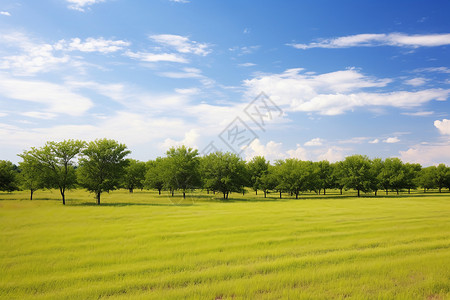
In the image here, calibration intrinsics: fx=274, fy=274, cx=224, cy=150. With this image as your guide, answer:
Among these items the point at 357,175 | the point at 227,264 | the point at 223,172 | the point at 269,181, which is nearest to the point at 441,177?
the point at 357,175

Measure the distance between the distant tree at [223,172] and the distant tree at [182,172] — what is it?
136 inches

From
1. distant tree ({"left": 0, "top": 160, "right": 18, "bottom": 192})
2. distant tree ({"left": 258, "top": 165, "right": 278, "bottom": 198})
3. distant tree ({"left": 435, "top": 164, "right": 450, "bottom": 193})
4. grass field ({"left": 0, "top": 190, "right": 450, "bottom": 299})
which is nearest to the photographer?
grass field ({"left": 0, "top": 190, "right": 450, "bottom": 299})

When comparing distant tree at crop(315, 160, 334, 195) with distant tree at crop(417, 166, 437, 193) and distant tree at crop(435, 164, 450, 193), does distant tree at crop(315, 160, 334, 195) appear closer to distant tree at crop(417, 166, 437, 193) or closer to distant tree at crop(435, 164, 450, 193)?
distant tree at crop(417, 166, 437, 193)

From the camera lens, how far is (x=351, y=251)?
14398mm

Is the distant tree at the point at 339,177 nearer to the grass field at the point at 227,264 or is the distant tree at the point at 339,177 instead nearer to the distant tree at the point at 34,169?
the grass field at the point at 227,264

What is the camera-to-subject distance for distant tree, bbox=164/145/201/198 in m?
72.2

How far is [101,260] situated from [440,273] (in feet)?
48.8

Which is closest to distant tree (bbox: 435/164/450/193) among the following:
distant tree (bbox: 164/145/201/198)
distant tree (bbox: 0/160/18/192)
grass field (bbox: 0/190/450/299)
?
distant tree (bbox: 164/145/201/198)

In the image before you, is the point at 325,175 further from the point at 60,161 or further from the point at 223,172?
the point at 60,161

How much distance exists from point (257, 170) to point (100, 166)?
52.7m

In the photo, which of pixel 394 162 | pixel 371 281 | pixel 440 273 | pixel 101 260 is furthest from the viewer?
pixel 394 162

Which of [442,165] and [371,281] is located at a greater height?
[442,165]

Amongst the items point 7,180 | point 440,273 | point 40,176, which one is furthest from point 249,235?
point 7,180

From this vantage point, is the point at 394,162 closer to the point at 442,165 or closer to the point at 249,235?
the point at 442,165
